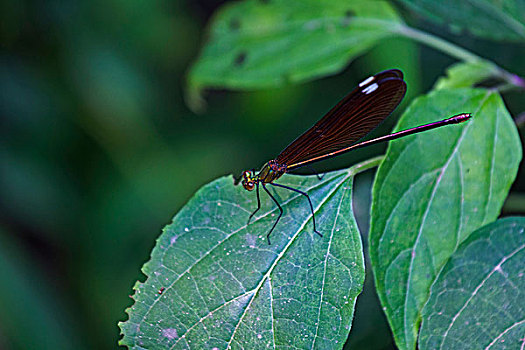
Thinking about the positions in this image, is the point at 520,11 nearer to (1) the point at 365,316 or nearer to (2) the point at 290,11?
(2) the point at 290,11

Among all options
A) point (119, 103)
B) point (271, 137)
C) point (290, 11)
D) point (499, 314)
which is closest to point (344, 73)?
point (271, 137)

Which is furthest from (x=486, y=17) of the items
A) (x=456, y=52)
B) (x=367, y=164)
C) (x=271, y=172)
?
(x=271, y=172)

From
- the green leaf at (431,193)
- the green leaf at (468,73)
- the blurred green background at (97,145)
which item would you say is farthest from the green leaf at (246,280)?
the blurred green background at (97,145)

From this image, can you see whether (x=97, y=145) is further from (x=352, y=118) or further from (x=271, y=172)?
(x=352, y=118)

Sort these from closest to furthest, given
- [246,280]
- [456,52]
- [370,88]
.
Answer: [246,280], [370,88], [456,52]

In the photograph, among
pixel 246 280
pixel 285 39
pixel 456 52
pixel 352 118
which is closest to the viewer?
pixel 246 280

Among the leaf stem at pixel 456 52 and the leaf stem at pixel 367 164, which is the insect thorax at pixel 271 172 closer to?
the leaf stem at pixel 367 164
